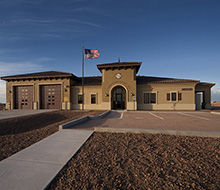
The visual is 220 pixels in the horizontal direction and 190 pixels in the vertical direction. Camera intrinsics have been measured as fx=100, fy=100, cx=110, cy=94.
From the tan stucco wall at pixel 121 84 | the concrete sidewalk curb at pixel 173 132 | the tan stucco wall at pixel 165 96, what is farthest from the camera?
the tan stucco wall at pixel 121 84

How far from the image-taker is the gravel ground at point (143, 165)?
199 cm

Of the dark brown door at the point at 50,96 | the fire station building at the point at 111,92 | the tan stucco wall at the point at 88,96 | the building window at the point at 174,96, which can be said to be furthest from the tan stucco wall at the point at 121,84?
the dark brown door at the point at 50,96

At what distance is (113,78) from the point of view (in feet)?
48.7

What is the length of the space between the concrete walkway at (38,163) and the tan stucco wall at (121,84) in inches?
430

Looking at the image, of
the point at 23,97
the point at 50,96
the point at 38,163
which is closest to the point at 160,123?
the point at 38,163

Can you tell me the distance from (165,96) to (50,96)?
1823 centimetres

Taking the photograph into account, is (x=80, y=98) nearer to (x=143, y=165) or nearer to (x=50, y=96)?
(x=50, y=96)

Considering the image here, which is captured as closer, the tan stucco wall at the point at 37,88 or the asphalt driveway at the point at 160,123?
the asphalt driveway at the point at 160,123

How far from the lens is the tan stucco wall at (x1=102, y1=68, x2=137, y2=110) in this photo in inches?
569

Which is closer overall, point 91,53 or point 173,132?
point 173,132

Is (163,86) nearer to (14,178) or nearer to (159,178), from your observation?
(159,178)

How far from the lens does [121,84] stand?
48.0ft

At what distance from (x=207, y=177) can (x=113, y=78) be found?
531 inches

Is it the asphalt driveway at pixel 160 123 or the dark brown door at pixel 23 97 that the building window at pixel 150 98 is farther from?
the dark brown door at pixel 23 97
